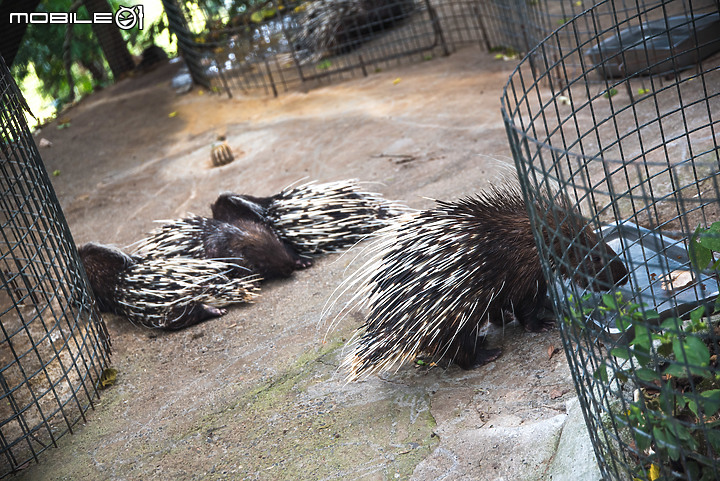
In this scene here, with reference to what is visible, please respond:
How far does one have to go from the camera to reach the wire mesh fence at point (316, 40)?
354 inches

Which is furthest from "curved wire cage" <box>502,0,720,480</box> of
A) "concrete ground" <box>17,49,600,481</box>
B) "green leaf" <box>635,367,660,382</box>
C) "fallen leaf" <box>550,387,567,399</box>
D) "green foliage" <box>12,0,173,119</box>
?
"green foliage" <box>12,0,173,119</box>

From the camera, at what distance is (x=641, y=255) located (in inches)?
127

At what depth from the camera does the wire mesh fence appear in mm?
9000

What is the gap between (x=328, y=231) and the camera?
4984mm

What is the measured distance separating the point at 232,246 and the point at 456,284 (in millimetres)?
2279

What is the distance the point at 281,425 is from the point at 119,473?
0.81m

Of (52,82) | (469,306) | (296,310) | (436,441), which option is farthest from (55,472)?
(52,82)

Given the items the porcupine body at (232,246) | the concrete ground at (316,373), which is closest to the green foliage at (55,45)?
the concrete ground at (316,373)

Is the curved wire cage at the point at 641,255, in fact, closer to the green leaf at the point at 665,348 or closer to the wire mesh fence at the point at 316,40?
the green leaf at the point at 665,348

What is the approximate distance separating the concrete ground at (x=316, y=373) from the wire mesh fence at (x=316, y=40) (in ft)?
4.65
